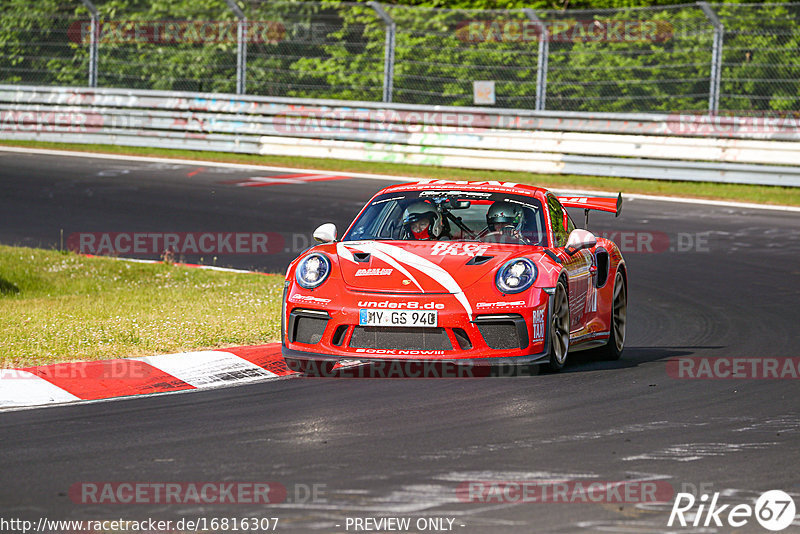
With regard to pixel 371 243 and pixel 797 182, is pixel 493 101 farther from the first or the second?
pixel 371 243

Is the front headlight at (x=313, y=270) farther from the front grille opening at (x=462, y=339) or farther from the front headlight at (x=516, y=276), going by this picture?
the front headlight at (x=516, y=276)

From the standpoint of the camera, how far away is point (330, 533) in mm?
4609

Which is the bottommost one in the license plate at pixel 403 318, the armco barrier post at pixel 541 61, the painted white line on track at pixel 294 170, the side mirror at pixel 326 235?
the painted white line on track at pixel 294 170

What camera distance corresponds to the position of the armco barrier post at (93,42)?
944 inches

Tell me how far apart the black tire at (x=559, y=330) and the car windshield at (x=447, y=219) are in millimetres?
690

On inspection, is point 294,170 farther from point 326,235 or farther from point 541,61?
point 326,235

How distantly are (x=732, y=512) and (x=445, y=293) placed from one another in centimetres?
311

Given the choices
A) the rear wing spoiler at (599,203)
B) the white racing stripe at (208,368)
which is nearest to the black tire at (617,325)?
the rear wing spoiler at (599,203)

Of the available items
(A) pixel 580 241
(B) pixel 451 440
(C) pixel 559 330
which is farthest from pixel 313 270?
(B) pixel 451 440

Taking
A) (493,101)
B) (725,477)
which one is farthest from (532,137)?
Answer: (725,477)

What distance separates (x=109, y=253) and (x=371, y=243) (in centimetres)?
676

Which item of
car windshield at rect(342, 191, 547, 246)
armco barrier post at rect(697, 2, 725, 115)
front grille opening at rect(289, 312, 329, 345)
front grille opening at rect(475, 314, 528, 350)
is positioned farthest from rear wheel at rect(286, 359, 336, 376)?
armco barrier post at rect(697, 2, 725, 115)

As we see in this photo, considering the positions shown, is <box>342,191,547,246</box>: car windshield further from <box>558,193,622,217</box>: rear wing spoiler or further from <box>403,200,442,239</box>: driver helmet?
<box>558,193,622,217</box>: rear wing spoiler

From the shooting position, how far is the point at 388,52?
22.4 metres
